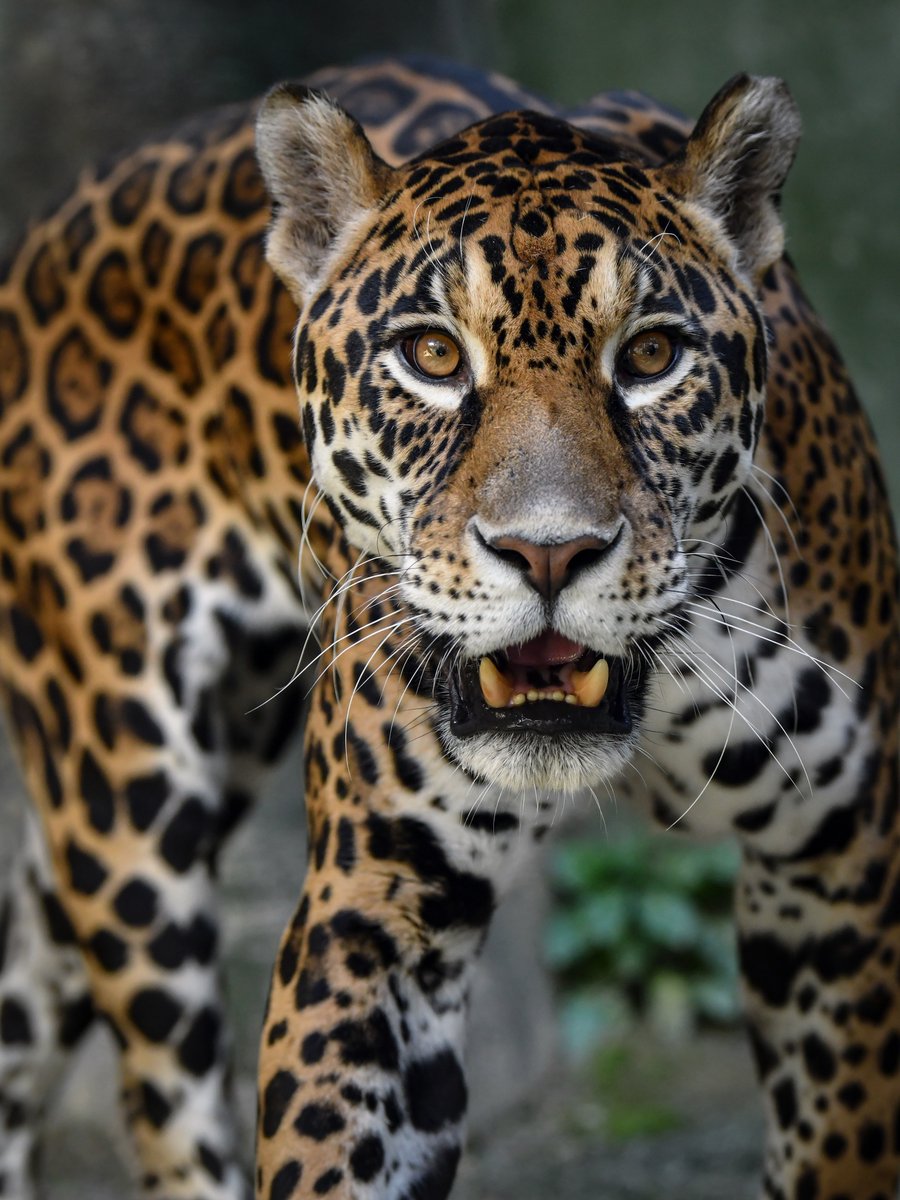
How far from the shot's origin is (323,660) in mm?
4746

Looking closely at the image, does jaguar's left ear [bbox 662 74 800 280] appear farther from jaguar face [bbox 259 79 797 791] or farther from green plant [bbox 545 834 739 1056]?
green plant [bbox 545 834 739 1056]

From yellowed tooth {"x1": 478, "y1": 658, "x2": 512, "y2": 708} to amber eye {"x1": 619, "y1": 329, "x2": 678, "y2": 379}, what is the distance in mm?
625

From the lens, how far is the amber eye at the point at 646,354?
3.83m

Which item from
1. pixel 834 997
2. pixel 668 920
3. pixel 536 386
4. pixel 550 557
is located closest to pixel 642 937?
pixel 668 920

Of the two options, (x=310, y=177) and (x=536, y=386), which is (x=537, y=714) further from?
(x=310, y=177)

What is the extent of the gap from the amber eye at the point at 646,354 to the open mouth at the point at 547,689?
556mm

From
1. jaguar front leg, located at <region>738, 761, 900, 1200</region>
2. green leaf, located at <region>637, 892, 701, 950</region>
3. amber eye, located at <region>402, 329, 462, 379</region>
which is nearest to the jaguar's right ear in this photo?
amber eye, located at <region>402, 329, 462, 379</region>

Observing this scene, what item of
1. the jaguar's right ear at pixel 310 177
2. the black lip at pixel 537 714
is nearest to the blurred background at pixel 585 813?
the jaguar's right ear at pixel 310 177

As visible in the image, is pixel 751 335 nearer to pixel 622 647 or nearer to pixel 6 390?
pixel 622 647

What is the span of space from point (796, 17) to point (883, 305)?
1303 mm

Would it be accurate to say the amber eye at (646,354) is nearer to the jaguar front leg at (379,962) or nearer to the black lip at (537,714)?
the black lip at (537,714)

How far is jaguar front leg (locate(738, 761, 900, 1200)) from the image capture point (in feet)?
15.3

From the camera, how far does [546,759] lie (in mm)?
3783

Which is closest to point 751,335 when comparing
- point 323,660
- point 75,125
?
point 323,660
